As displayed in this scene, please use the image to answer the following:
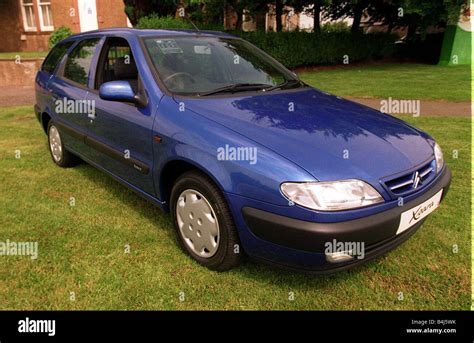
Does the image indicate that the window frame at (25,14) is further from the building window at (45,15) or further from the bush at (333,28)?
the bush at (333,28)

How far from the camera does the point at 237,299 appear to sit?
2.51 m

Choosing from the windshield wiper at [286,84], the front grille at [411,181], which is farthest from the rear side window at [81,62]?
the front grille at [411,181]

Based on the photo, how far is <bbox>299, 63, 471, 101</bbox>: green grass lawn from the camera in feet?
31.6

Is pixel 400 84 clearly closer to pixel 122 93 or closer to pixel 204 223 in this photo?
pixel 122 93

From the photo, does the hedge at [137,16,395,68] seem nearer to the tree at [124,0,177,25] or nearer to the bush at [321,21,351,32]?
the tree at [124,0,177,25]

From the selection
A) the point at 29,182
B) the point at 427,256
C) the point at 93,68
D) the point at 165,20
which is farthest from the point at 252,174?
the point at 165,20

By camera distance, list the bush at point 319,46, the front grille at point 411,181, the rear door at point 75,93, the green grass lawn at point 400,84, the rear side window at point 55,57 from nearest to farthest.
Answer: the front grille at point 411,181
the rear door at point 75,93
the rear side window at point 55,57
the green grass lawn at point 400,84
the bush at point 319,46

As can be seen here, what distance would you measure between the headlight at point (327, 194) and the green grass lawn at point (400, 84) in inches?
318

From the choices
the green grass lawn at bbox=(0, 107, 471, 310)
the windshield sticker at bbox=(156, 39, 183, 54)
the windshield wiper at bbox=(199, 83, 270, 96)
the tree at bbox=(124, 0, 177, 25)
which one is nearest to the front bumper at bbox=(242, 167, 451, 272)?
the green grass lawn at bbox=(0, 107, 471, 310)

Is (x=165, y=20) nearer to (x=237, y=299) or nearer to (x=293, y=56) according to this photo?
(x=293, y=56)

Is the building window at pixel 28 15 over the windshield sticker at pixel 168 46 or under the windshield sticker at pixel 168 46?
over

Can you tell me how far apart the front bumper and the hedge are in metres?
12.5

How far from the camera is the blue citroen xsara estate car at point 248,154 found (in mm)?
2156
